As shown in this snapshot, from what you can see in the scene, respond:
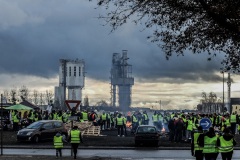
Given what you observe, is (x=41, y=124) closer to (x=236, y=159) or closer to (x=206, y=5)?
(x=236, y=159)

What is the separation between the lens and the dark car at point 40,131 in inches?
1507

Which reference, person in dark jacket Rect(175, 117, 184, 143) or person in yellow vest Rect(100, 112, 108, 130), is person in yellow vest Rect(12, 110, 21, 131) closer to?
person in yellow vest Rect(100, 112, 108, 130)

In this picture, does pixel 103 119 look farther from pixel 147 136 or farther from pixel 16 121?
pixel 147 136

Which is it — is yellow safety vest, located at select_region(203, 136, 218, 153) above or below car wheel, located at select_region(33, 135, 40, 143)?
above

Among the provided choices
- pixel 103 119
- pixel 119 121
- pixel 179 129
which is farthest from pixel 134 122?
pixel 179 129

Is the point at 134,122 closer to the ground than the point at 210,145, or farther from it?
farther from it

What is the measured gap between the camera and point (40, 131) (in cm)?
3853

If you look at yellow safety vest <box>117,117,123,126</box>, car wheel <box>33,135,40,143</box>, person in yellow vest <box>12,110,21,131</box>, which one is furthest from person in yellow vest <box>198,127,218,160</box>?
person in yellow vest <box>12,110,21,131</box>

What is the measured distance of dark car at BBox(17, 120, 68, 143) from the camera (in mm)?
38281

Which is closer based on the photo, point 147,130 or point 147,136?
point 147,136

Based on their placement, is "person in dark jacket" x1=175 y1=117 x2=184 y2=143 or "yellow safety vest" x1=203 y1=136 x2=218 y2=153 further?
"person in dark jacket" x1=175 y1=117 x2=184 y2=143

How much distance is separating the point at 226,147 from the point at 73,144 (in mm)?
8969

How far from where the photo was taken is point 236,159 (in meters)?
28.0

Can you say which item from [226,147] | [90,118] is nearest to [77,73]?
[90,118]
